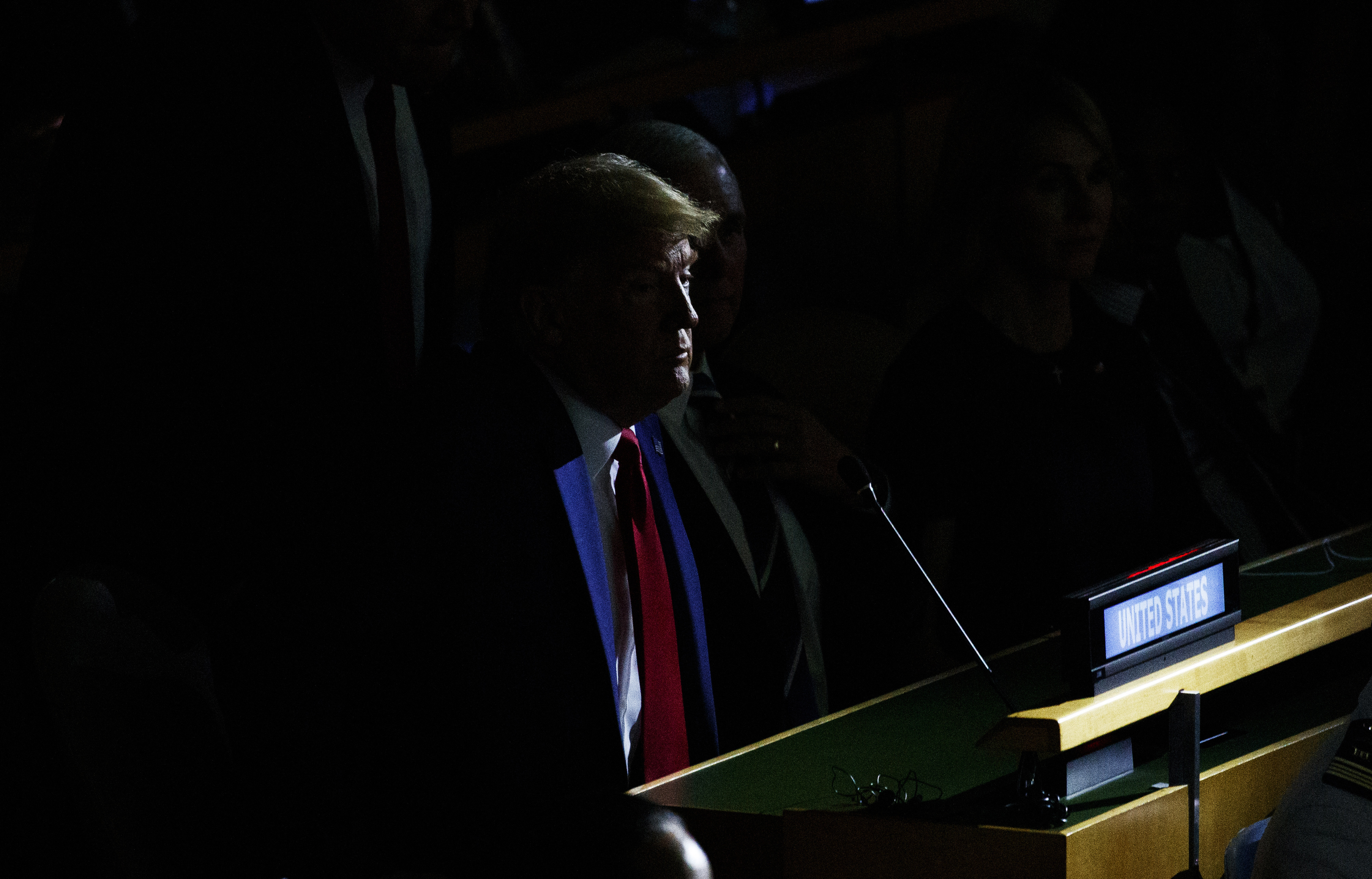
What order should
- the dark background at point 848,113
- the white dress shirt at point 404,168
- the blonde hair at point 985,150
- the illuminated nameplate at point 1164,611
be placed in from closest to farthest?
the illuminated nameplate at point 1164,611, the white dress shirt at point 404,168, the blonde hair at point 985,150, the dark background at point 848,113

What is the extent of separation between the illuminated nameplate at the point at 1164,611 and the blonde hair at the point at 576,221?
2.15 ft

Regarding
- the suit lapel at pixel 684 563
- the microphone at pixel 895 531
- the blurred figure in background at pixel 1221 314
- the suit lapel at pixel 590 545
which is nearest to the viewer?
the microphone at pixel 895 531

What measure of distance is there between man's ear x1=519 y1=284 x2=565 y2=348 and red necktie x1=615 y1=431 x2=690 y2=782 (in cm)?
14

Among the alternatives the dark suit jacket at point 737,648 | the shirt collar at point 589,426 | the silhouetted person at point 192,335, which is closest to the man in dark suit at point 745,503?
the dark suit jacket at point 737,648

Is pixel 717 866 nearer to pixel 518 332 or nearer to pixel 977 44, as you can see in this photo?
pixel 518 332

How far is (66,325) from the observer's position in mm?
1934

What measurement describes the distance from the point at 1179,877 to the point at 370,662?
0.79 meters

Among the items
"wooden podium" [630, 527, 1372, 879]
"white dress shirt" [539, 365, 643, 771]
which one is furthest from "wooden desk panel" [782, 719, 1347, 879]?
"white dress shirt" [539, 365, 643, 771]

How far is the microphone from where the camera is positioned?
1.56 m

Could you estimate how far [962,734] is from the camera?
160 centimetres

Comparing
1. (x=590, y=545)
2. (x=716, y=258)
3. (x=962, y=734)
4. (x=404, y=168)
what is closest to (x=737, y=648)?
(x=590, y=545)

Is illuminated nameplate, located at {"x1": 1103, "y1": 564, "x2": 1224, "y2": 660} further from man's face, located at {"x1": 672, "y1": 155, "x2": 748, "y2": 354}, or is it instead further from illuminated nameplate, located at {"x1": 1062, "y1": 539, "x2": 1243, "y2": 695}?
man's face, located at {"x1": 672, "y1": 155, "x2": 748, "y2": 354}

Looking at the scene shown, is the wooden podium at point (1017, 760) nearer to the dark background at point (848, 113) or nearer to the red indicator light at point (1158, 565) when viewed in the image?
the red indicator light at point (1158, 565)

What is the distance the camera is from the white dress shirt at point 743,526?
2039 millimetres
